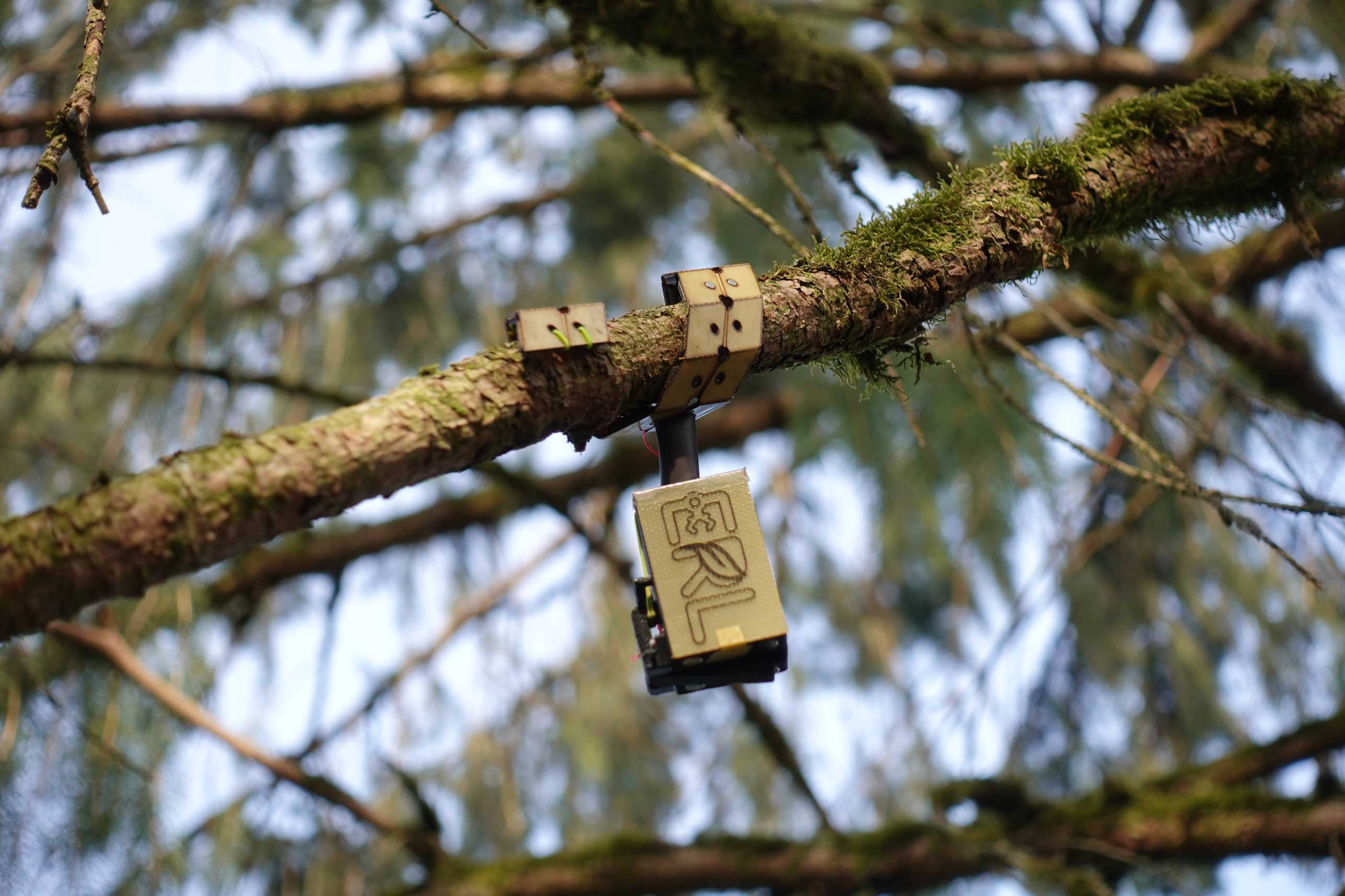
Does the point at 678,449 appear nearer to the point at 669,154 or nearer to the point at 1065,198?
the point at 1065,198

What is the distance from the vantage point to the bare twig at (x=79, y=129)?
0.70 meters

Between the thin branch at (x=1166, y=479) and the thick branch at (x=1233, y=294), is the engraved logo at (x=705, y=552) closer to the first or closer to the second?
the thin branch at (x=1166, y=479)

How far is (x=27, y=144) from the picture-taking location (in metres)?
2.09

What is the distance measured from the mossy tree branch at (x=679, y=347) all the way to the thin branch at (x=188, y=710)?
1436 millimetres

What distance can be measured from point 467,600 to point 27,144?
1.50 m

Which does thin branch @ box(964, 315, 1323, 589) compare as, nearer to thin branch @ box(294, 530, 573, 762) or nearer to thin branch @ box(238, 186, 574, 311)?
thin branch @ box(294, 530, 573, 762)

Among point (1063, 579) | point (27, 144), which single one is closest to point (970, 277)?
point (1063, 579)

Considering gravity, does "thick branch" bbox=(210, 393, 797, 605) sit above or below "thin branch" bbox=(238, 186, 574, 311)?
below

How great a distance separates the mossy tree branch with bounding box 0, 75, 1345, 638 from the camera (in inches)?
26.5

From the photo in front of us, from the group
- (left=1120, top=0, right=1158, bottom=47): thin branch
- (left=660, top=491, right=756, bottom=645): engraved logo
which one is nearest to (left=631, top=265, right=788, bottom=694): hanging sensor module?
(left=660, top=491, right=756, bottom=645): engraved logo

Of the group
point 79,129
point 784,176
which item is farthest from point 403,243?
point 79,129

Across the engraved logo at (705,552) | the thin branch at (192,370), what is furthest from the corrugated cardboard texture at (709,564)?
the thin branch at (192,370)

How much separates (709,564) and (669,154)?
74 cm

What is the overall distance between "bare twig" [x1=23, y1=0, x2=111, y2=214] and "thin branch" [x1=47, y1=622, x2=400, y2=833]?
141 cm
